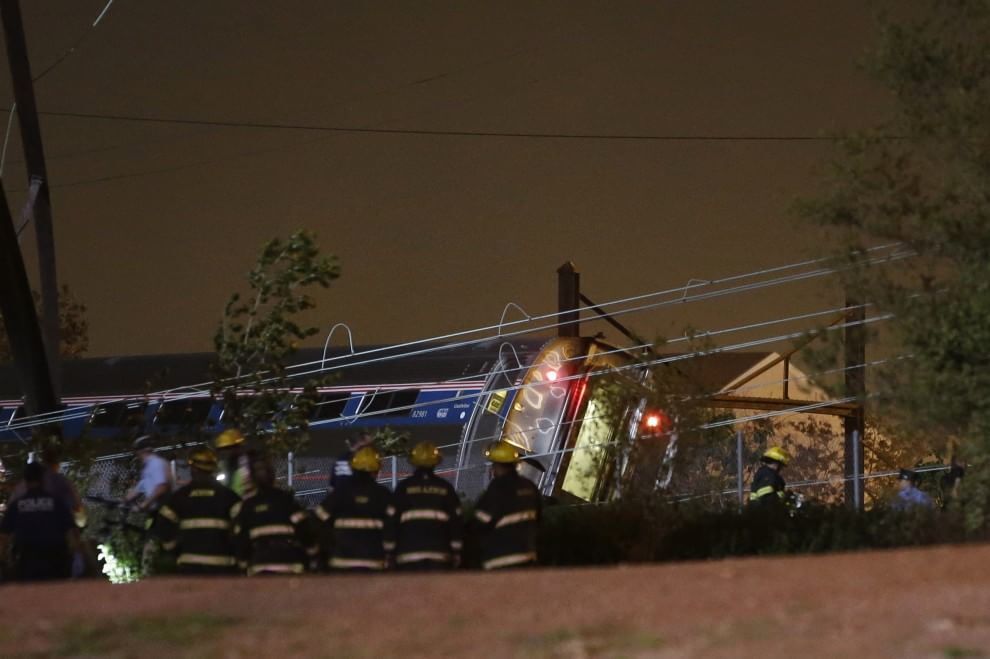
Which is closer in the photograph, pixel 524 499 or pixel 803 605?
pixel 803 605

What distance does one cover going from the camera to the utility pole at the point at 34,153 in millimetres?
19750

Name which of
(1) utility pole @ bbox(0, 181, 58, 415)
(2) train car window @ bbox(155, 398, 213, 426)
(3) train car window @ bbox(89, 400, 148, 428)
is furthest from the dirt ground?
(1) utility pole @ bbox(0, 181, 58, 415)

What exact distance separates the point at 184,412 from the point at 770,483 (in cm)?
719

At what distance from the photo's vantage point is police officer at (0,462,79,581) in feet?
41.1

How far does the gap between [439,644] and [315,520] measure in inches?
225

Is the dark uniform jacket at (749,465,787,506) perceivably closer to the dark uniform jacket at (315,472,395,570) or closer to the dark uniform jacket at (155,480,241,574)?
the dark uniform jacket at (315,472,395,570)

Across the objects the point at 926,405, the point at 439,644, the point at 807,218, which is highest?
the point at 807,218

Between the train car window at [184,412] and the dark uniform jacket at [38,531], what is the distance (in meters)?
5.39

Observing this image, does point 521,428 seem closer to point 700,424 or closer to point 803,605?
point 700,424

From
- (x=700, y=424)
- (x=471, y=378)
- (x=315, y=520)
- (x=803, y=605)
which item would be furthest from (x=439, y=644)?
(x=471, y=378)

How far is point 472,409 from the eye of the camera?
848 inches

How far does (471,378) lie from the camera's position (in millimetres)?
22062

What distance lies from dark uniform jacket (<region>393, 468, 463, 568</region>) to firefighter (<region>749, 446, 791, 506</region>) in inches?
194

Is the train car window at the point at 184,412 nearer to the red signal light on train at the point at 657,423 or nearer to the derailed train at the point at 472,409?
the derailed train at the point at 472,409
